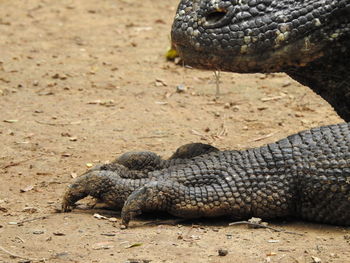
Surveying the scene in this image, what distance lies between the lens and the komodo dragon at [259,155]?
4.64 m

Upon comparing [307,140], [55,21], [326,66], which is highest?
[326,66]

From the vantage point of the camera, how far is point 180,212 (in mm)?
4910

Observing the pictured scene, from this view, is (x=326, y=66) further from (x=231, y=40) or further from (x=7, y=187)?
(x=7, y=187)

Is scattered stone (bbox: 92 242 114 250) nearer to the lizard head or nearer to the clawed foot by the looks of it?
the clawed foot

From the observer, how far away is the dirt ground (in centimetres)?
458

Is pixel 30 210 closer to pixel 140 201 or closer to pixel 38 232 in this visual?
pixel 38 232

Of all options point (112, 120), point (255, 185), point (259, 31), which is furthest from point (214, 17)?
point (112, 120)

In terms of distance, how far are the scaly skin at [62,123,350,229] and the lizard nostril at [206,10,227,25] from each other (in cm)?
92

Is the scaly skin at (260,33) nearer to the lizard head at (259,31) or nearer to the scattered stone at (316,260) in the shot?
the lizard head at (259,31)

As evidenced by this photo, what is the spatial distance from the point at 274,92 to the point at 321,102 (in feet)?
2.08

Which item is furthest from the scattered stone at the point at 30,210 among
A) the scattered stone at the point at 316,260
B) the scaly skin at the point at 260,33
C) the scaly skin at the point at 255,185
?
the scattered stone at the point at 316,260

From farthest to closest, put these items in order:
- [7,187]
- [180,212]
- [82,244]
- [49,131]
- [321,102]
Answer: [321,102]
[49,131]
[7,187]
[180,212]
[82,244]

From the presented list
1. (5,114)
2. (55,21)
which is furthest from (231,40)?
(55,21)

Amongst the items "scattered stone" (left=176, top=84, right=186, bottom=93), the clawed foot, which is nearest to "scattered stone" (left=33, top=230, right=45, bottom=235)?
the clawed foot
